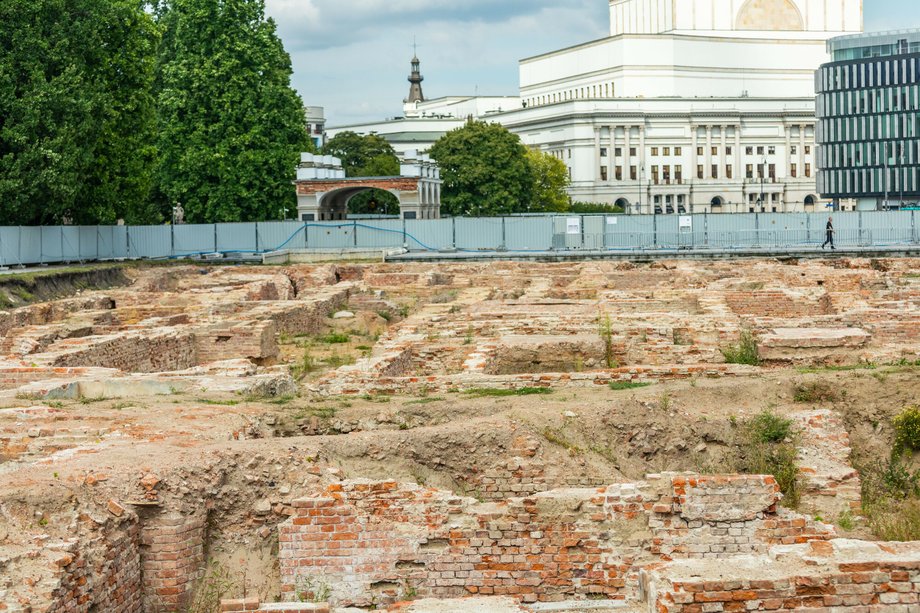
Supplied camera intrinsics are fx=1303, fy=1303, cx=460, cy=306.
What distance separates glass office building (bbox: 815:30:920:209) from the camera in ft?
298

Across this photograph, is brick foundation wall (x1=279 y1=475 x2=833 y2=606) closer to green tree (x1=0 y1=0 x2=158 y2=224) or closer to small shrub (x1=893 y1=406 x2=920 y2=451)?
small shrub (x1=893 y1=406 x2=920 y2=451)

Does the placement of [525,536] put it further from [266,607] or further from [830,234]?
[830,234]

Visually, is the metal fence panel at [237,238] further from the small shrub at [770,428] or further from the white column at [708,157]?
the white column at [708,157]

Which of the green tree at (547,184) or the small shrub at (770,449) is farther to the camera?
the green tree at (547,184)

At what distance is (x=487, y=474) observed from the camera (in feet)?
36.4

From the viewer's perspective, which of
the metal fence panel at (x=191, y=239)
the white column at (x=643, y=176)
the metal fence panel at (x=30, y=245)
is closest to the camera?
the metal fence panel at (x=30, y=245)

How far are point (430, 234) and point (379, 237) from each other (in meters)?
2.02

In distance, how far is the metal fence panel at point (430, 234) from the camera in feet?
159

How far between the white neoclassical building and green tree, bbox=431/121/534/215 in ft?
102

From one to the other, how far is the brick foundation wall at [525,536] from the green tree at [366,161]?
6403cm

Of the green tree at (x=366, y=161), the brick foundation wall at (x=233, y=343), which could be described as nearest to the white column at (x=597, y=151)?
the green tree at (x=366, y=161)

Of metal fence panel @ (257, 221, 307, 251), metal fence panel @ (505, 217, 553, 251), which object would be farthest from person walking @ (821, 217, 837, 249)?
metal fence panel @ (257, 221, 307, 251)

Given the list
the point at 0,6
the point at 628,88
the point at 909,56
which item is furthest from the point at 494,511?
the point at 628,88

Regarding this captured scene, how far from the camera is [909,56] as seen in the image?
9056 centimetres
